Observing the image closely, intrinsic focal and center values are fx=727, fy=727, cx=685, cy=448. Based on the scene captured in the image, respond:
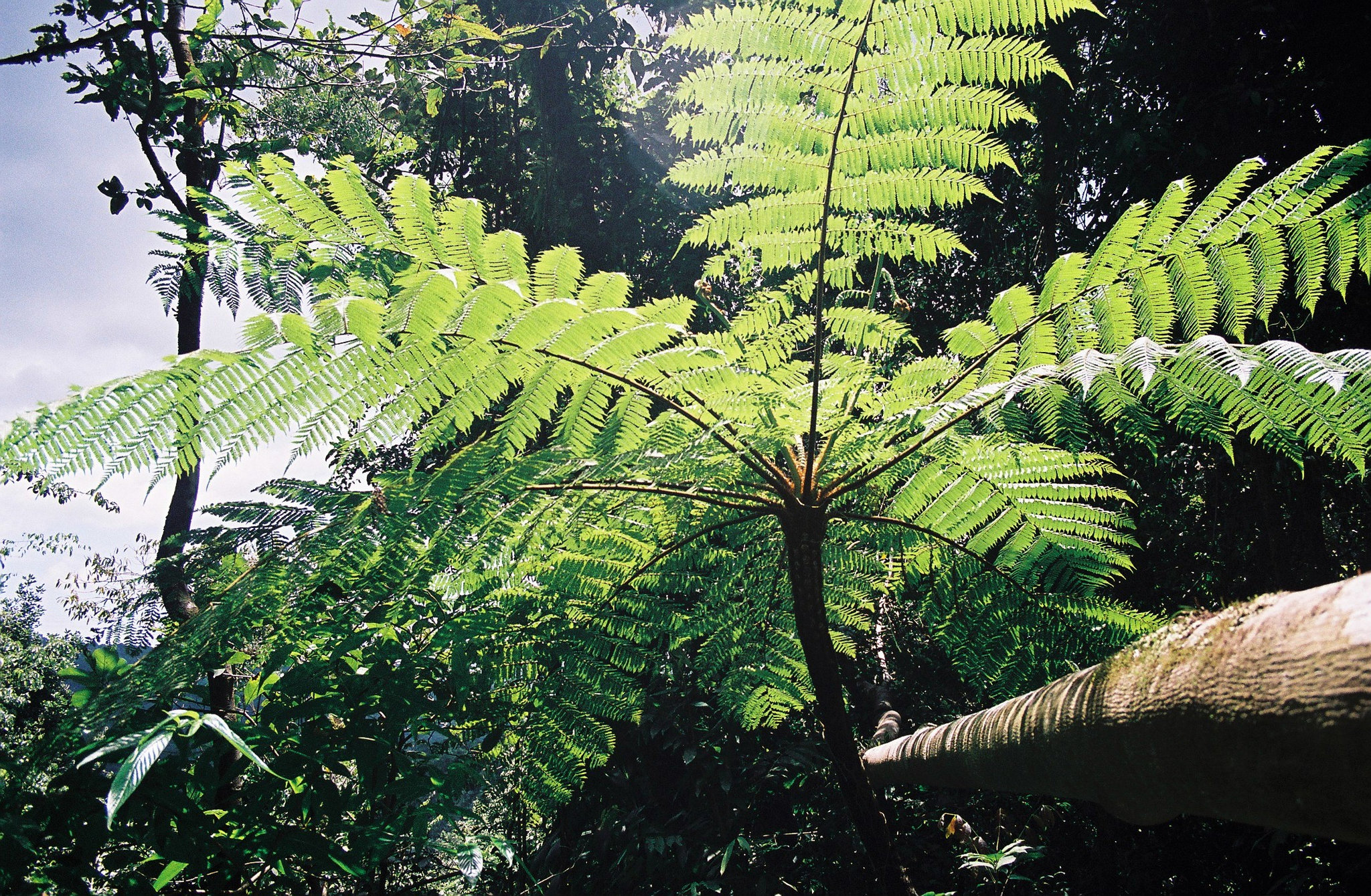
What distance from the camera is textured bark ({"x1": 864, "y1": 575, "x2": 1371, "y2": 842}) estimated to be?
41 centimetres

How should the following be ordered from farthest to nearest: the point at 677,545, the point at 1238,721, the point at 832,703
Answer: the point at 677,545, the point at 832,703, the point at 1238,721

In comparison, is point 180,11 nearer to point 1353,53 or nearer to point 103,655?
point 103,655

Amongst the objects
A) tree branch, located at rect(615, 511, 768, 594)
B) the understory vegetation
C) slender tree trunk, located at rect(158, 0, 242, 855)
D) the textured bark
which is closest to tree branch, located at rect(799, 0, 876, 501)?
the understory vegetation

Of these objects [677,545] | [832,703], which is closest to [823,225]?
[677,545]

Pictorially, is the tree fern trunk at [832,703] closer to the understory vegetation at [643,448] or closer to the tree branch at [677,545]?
the understory vegetation at [643,448]

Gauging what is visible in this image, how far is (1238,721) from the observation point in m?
0.47

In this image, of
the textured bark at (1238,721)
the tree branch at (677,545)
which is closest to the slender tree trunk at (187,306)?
the tree branch at (677,545)

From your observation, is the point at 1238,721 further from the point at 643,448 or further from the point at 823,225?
the point at 823,225

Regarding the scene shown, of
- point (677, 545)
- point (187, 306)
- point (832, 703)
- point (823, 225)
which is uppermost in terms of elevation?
point (187, 306)

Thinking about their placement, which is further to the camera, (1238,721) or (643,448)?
(643,448)

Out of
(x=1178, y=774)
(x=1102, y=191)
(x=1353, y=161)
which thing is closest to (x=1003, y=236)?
(x=1102, y=191)

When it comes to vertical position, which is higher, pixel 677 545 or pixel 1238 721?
pixel 677 545

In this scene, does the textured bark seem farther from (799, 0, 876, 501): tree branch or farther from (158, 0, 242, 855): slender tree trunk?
(158, 0, 242, 855): slender tree trunk

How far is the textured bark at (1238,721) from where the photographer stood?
406 mm
